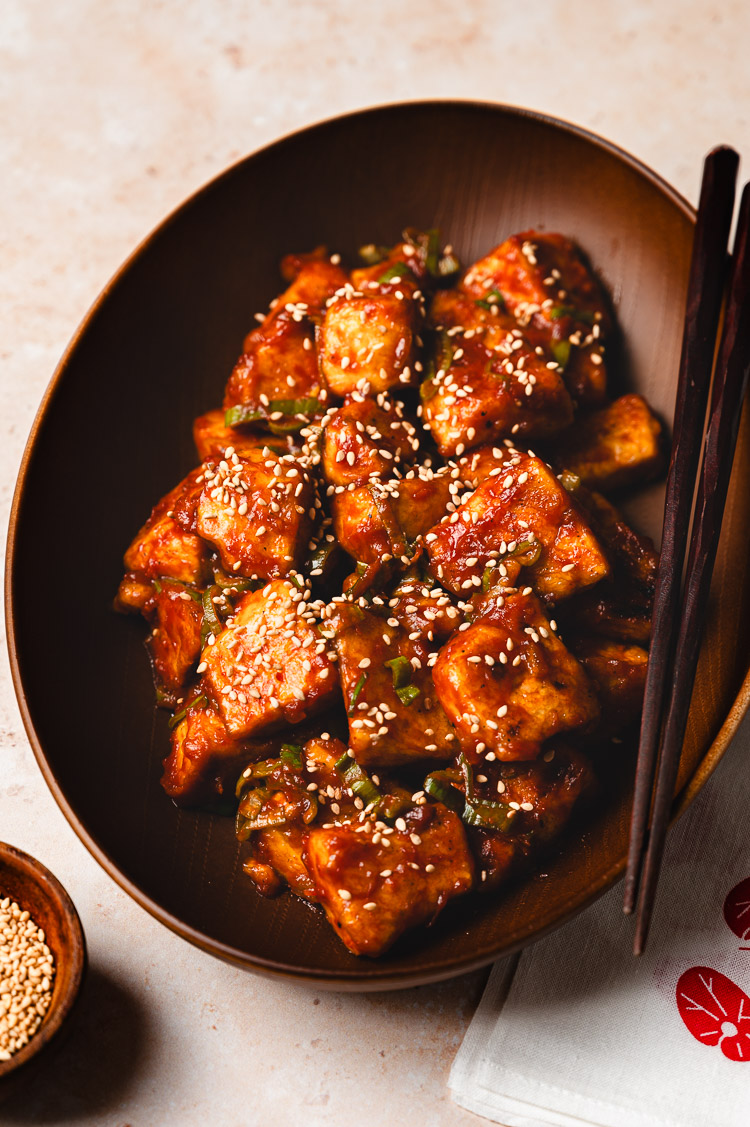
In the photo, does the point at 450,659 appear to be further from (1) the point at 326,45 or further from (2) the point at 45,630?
(1) the point at 326,45

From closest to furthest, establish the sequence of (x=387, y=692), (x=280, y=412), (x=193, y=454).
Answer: (x=387, y=692) < (x=280, y=412) < (x=193, y=454)

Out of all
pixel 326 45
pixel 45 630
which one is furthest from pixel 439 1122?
pixel 326 45

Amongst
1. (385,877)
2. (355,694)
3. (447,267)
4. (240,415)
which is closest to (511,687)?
(355,694)

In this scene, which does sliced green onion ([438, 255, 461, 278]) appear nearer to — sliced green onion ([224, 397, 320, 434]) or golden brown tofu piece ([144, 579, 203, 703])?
sliced green onion ([224, 397, 320, 434])

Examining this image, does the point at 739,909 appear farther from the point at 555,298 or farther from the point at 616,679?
the point at 555,298

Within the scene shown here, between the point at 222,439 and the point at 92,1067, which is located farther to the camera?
the point at 222,439

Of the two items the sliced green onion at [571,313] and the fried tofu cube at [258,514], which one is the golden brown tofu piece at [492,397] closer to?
the sliced green onion at [571,313]
